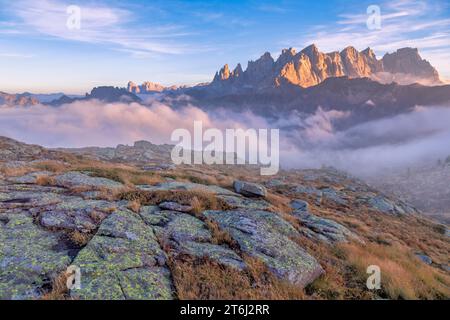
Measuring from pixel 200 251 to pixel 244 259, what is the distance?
1.81m

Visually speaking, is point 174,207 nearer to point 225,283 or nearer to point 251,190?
point 225,283

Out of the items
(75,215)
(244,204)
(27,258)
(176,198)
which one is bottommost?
(244,204)

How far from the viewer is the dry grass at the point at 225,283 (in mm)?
9062

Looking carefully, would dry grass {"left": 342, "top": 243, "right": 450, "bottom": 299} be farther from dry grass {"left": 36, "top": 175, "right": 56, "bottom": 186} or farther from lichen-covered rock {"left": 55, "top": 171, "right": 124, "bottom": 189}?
dry grass {"left": 36, "top": 175, "right": 56, "bottom": 186}

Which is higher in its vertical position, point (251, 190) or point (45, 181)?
point (45, 181)

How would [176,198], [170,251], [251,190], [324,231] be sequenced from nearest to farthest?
1. [170,251]
2. [176,198]
3. [324,231]
4. [251,190]

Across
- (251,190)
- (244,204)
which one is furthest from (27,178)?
(251,190)

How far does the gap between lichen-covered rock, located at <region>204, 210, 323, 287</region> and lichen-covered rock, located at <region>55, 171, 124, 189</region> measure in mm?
8448

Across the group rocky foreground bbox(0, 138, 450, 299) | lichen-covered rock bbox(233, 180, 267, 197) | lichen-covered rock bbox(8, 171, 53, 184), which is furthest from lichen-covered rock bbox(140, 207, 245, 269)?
lichen-covered rock bbox(8, 171, 53, 184)

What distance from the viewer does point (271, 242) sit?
41.9 ft

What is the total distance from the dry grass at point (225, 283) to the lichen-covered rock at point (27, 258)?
396 centimetres

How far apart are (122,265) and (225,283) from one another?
11.9ft

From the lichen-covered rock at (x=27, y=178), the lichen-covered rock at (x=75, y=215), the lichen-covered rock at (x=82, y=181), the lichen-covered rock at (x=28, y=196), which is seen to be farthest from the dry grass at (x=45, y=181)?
the lichen-covered rock at (x=75, y=215)

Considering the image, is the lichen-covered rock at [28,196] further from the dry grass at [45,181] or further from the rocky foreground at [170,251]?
the dry grass at [45,181]
